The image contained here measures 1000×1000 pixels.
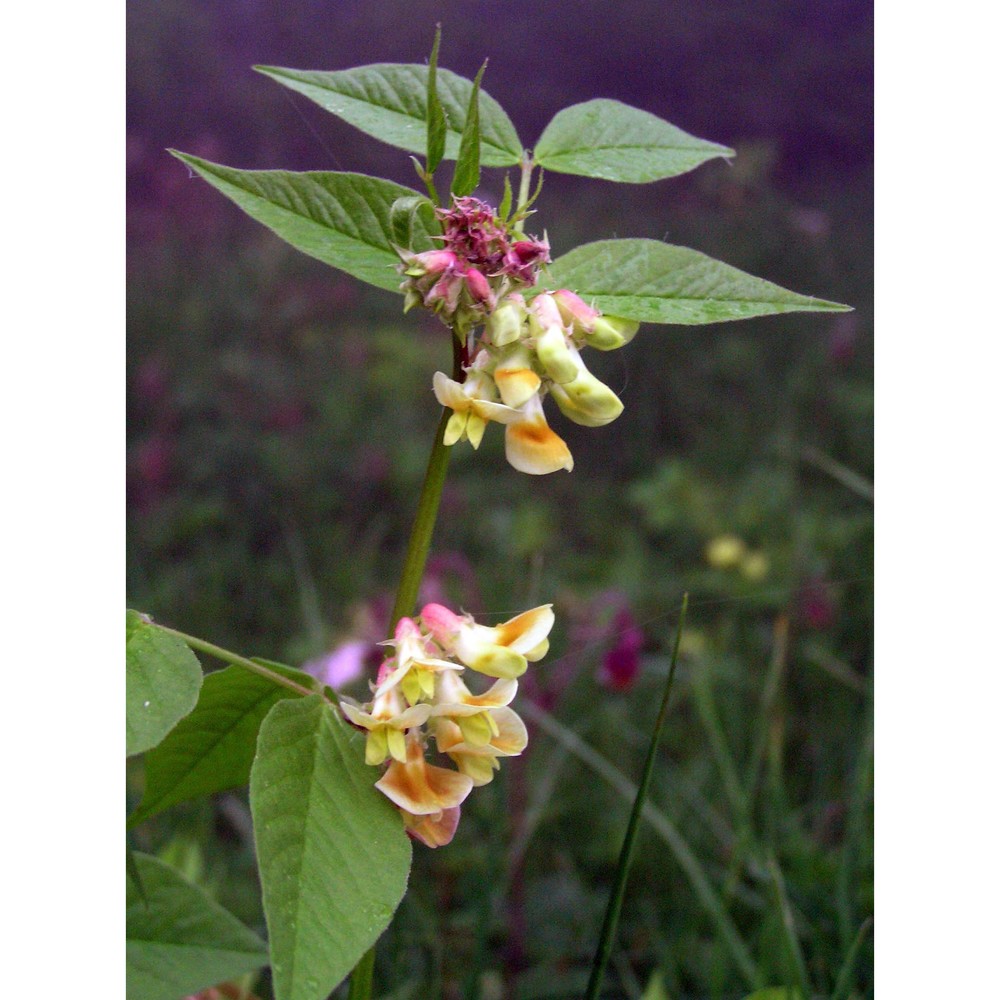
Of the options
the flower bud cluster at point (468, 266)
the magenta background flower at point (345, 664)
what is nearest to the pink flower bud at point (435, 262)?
the flower bud cluster at point (468, 266)

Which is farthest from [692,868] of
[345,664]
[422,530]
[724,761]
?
[422,530]

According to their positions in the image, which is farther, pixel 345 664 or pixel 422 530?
pixel 345 664

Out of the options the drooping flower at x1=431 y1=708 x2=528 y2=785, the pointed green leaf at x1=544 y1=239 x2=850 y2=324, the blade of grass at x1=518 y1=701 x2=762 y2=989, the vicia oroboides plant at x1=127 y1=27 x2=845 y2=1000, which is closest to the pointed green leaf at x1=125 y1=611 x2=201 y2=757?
the vicia oroboides plant at x1=127 y1=27 x2=845 y2=1000

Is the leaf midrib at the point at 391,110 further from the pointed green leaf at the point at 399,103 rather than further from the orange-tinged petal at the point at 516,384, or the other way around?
the orange-tinged petal at the point at 516,384

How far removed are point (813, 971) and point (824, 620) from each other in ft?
2.06

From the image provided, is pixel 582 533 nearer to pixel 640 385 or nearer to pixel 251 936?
pixel 640 385

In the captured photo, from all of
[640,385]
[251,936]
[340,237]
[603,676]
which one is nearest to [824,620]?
[603,676]

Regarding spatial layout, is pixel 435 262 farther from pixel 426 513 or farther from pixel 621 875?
pixel 621 875

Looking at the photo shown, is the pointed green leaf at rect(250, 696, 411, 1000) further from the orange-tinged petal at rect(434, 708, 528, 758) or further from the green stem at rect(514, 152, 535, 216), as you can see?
the green stem at rect(514, 152, 535, 216)

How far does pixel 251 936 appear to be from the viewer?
0.60m

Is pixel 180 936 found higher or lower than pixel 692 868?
higher

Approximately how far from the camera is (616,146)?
0.52 m

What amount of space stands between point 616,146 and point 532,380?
167 mm

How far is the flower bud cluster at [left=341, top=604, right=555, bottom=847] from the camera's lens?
0.42 m
